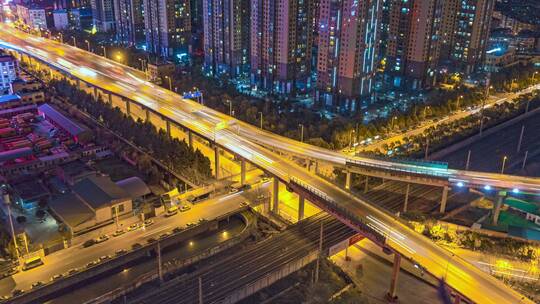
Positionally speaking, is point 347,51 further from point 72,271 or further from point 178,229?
point 72,271

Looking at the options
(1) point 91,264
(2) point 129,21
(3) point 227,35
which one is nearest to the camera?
(1) point 91,264

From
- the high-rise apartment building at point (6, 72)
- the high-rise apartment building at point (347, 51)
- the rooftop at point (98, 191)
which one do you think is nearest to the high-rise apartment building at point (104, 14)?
the high-rise apartment building at point (6, 72)

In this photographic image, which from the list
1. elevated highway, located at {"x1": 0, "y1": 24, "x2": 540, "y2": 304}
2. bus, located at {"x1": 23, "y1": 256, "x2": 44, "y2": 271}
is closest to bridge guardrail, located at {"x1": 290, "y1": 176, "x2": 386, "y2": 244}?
elevated highway, located at {"x1": 0, "y1": 24, "x2": 540, "y2": 304}

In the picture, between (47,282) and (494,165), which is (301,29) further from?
(47,282)

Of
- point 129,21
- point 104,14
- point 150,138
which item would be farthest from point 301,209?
point 104,14

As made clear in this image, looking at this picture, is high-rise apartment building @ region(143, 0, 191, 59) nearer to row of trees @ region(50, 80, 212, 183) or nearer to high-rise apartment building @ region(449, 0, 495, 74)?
row of trees @ region(50, 80, 212, 183)

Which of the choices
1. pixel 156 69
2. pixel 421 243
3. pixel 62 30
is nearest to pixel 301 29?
pixel 156 69
